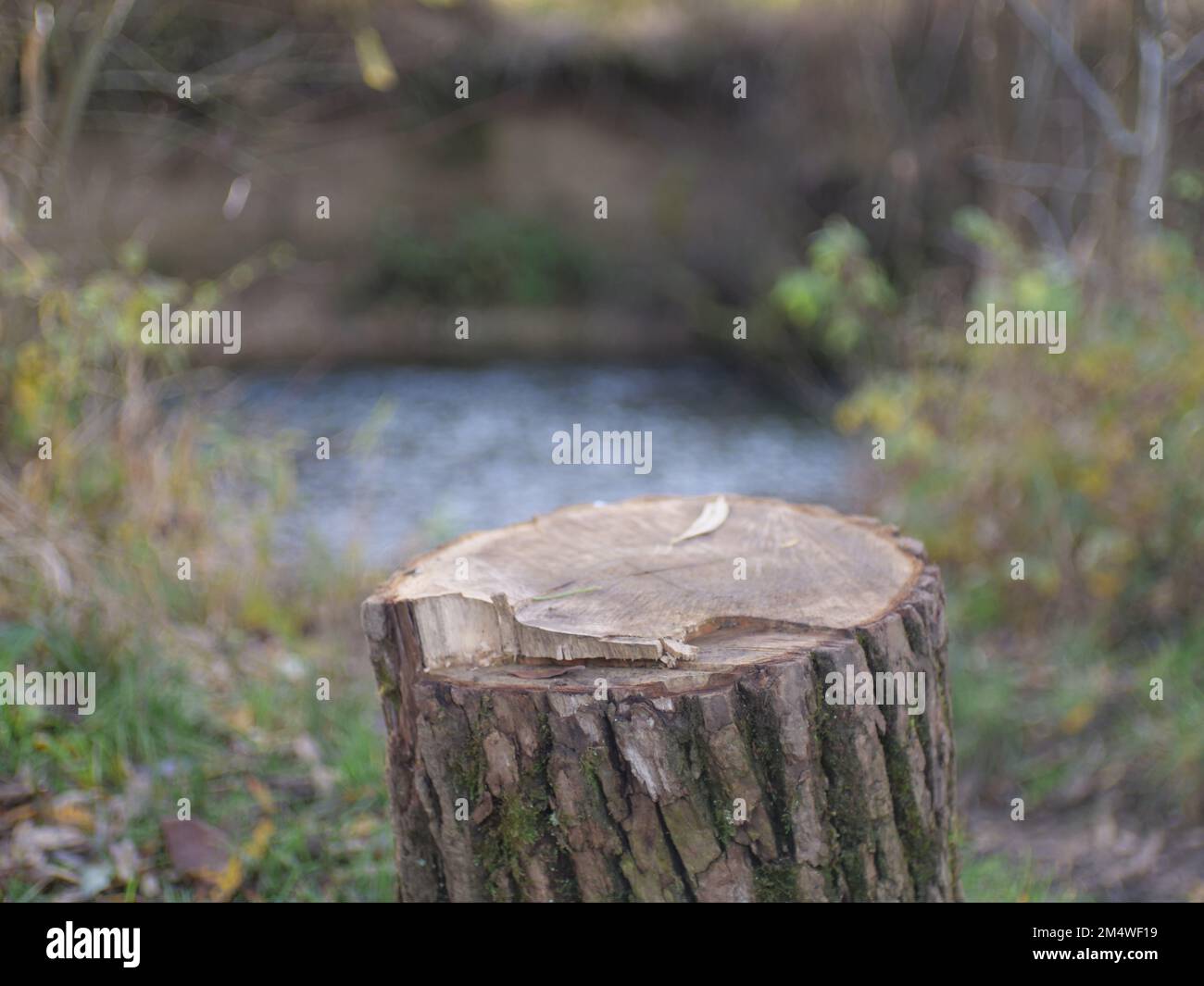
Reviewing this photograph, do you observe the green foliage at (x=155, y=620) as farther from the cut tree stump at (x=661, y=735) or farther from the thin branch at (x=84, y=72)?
the cut tree stump at (x=661, y=735)

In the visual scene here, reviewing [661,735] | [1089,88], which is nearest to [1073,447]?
[1089,88]

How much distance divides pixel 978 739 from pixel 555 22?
961cm

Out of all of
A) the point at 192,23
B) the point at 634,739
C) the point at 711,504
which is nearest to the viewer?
the point at 634,739

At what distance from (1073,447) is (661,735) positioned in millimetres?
3054

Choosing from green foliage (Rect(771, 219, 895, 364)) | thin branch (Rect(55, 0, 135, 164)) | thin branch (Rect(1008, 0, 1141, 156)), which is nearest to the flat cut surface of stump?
green foliage (Rect(771, 219, 895, 364))

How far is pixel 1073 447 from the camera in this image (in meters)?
4.25

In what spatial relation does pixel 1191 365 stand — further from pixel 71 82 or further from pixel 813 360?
pixel 813 360

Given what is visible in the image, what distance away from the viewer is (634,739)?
1778 millimetres

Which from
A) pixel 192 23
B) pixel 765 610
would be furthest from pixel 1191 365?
pixel 192 23

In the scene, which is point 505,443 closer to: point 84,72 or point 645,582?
point 84,72

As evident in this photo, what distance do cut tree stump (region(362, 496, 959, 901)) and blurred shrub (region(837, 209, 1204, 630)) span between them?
2301 millimetres

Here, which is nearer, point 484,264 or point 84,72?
point 84,72

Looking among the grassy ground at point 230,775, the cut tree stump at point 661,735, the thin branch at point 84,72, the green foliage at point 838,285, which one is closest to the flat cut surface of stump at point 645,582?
the cut tree stump at point 661,735

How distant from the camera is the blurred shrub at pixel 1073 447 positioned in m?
3.94
